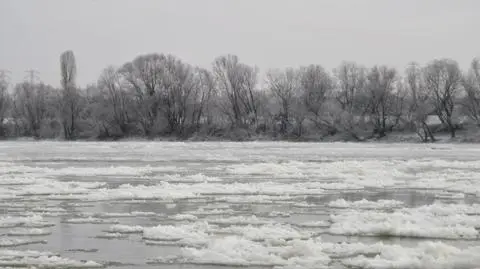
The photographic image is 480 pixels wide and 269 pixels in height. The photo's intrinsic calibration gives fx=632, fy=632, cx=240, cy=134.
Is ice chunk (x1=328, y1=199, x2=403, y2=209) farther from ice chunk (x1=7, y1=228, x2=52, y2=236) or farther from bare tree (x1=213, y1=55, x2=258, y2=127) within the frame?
bare tree (x1=213, y1=55, x2=258, y2=127)

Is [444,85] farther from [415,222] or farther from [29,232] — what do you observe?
[29,232]

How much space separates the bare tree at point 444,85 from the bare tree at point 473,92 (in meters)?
1.27

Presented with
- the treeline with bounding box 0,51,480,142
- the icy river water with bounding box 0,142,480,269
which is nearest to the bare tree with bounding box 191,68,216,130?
the treeline with bounding box 0,51,480,142

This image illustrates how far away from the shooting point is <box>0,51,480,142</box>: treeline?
243ft

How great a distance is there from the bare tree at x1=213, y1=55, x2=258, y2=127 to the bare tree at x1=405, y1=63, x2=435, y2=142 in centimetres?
2013

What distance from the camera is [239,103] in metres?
85.9

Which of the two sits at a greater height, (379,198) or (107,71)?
(107,71)

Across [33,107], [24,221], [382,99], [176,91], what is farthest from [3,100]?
[24,221]

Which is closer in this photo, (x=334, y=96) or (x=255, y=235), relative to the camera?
(x=255, y=235)

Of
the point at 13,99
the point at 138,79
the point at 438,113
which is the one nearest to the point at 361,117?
the point at 438,113

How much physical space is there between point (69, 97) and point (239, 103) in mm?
22546

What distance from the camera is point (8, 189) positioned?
16.9 m

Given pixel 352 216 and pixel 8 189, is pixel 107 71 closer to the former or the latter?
pixel 8 189

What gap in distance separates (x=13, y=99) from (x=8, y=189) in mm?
79776
